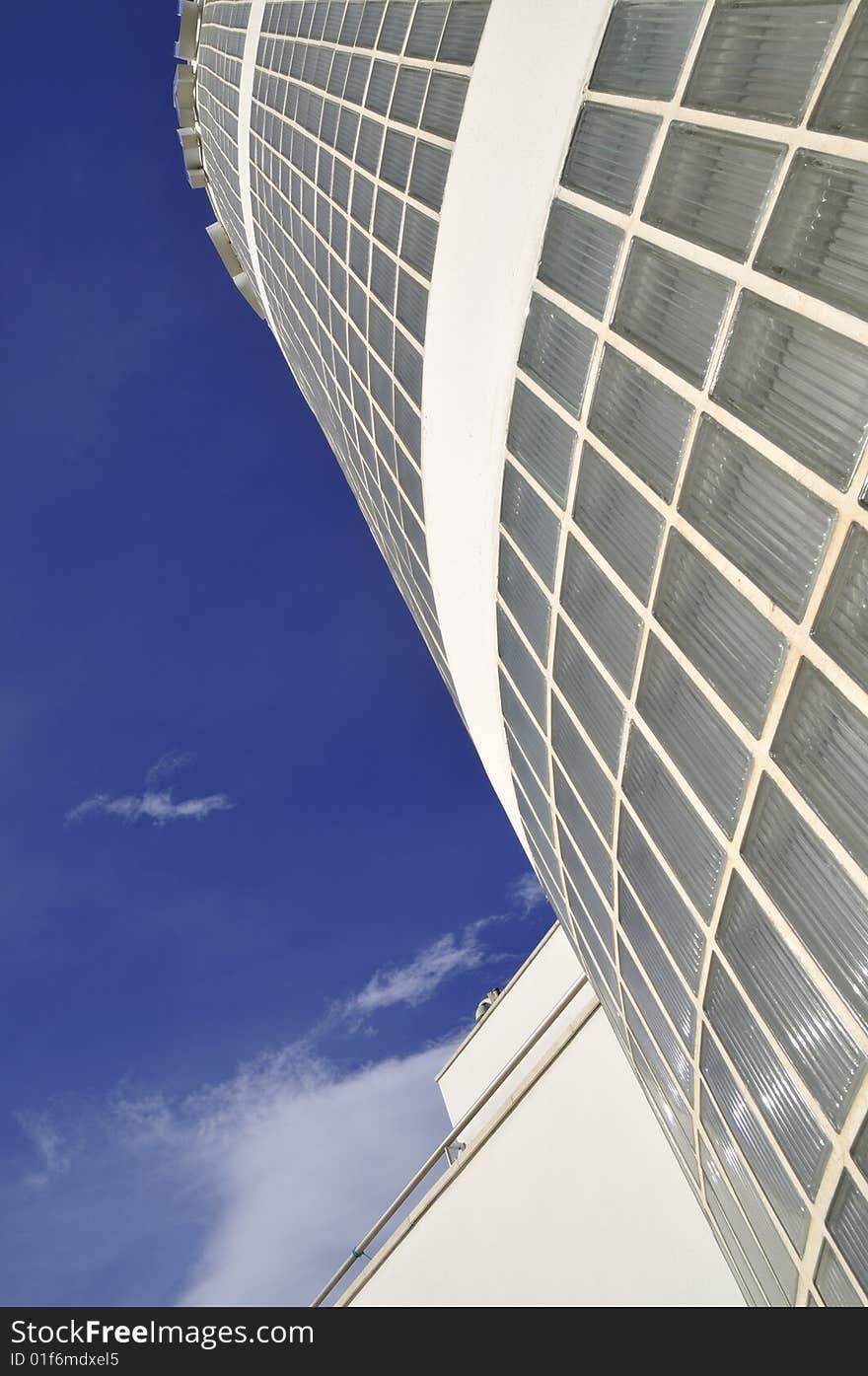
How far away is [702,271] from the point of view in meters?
5.10

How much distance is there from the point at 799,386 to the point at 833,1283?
19.4 feet

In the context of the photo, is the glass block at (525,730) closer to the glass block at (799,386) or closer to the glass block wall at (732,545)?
the glass block wall at (732,545)

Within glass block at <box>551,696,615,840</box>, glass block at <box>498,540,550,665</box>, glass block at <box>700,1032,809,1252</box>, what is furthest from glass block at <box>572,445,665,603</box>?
glass block at <box>700,1032,809,1252</box>

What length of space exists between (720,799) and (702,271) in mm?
3488

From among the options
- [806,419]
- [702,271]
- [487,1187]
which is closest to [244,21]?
[702,271]

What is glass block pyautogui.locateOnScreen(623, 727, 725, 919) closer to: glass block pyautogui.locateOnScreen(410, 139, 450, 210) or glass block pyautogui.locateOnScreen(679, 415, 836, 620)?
glass block pyautogui.locateOnScreen(679, 415, 836, 620)

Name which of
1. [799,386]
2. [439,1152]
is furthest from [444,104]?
[439,1152]

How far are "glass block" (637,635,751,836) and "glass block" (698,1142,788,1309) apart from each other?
4.33 meters

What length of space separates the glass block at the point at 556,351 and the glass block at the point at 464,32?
373cm

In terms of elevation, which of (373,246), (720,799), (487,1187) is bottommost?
(487,1187)

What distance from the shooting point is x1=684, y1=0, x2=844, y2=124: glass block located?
4352 mm

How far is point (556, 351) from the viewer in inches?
267
